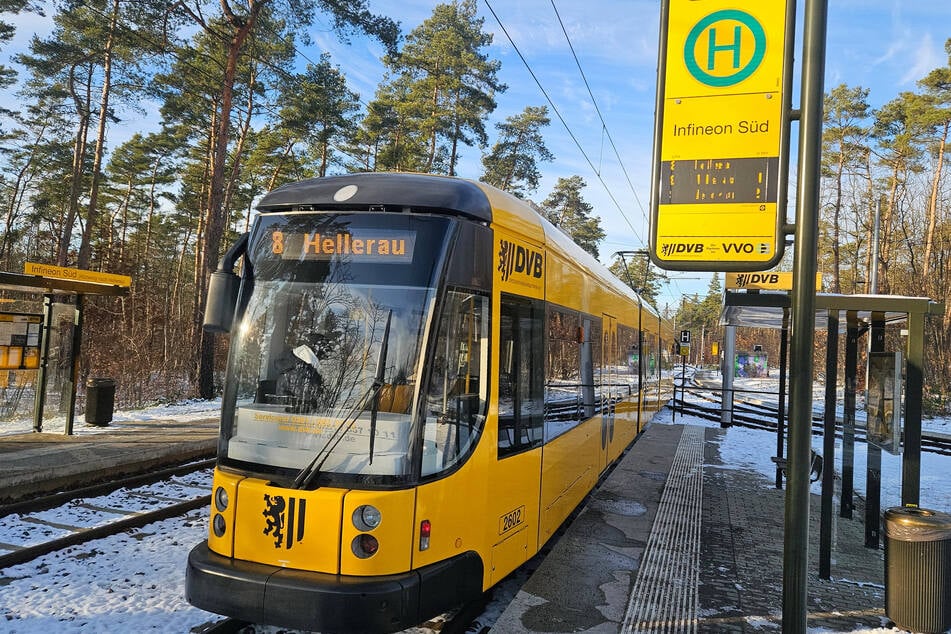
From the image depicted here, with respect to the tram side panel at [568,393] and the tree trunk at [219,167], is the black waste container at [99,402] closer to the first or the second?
the tree trunk at [219,167]

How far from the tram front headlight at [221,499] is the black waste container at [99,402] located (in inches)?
371

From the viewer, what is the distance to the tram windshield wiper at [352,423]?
3842mm

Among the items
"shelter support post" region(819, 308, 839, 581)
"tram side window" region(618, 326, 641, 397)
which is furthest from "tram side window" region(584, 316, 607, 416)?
"shelter support post" region(819, 308, 839, 581)

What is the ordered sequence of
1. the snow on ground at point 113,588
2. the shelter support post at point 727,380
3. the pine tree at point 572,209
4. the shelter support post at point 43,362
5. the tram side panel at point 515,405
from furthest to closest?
the pine tree at point 572,209, the shelter support post at point 727,380, the shelter support post at point 43,362, the tram side panel at point 515,405, the snow on ground at point 113,588

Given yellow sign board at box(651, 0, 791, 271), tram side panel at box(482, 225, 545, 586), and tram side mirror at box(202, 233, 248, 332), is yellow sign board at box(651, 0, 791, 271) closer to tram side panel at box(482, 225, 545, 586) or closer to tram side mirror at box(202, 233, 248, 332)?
tram side panel at box(482, 225, 545, 586)

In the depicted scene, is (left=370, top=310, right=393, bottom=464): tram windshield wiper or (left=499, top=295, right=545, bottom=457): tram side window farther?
(left=499, top=295, right=545, bottom=457): tram side window

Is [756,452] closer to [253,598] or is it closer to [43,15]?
[253,598]

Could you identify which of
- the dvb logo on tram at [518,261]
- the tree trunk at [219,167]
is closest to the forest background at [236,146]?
the tree trunk at [219,167]

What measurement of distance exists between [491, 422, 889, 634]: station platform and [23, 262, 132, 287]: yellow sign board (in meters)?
9.27

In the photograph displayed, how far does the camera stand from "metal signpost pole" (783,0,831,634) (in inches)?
120

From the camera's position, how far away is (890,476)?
1166cm

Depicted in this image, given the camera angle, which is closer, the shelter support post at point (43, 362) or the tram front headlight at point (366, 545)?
the tram front headlight at point (366, 545)

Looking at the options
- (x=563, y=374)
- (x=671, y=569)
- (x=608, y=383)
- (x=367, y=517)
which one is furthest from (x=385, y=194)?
(x=608, y=383)

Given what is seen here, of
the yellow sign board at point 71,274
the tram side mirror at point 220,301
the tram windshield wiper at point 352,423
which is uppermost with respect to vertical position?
the yellow sign board at point 71,274
